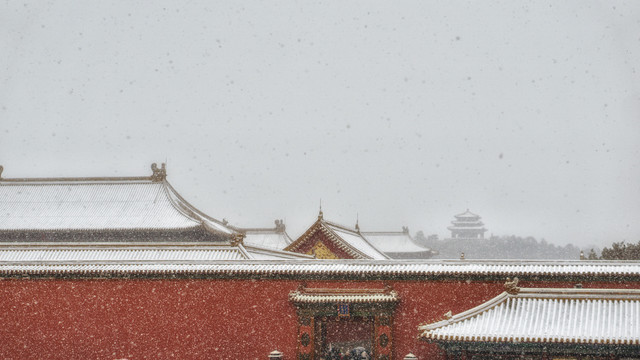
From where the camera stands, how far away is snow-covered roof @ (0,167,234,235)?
25406 millimetres

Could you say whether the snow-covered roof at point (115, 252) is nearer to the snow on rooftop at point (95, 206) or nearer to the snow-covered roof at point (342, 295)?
the snow on rooftop at point (95, 206)

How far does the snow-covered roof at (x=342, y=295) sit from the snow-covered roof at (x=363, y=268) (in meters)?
0.40

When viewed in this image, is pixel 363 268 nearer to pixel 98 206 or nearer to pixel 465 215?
pixel 98 206

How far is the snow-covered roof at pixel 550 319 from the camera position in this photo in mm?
13336

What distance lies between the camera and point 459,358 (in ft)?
47.0

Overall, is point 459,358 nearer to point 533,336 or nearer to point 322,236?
point 533,336

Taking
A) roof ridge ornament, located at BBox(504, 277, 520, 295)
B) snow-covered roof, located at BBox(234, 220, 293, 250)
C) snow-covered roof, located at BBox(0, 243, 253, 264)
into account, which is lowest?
roof ridge ornament, located at BBox(504, 277, 520, 295)

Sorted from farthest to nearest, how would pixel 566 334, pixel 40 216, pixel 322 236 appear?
pixel 322 236
pixel 40 216
pixel 566 334

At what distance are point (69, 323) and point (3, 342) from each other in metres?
1.89

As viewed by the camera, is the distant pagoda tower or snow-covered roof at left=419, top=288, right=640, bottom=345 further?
the distant pagoda tower

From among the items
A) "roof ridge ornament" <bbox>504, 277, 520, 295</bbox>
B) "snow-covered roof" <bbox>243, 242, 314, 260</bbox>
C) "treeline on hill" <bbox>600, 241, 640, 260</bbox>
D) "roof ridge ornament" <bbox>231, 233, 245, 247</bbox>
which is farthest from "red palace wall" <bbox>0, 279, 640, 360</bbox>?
"treeline on hill" <bbox>600, 241, 640, 260</bbox>

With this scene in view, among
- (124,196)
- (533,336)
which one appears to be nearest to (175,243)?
(124,196)

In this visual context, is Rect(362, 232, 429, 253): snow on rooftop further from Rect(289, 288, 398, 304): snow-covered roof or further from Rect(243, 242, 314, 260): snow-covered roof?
Rect(289, 288, 398, 304): snow-covered roof

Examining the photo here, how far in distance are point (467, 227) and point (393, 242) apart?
6988 centimetres
